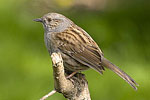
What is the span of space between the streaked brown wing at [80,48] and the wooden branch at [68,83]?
19cm

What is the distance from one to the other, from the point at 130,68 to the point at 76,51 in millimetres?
2247

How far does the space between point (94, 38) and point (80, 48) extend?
2504 mm

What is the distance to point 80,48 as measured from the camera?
4.61 meters

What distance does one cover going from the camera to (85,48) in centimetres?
461

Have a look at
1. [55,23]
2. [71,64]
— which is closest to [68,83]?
[71,64]

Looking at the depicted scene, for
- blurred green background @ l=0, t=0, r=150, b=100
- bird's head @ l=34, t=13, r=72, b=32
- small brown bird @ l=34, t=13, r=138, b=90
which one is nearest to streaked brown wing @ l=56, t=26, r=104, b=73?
small brown bird @ l=34, t=13, r=138, b=90

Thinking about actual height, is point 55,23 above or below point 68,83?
above

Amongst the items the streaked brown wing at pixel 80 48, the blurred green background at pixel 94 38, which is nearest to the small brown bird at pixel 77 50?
the streaked brown wing at pixel 80 48

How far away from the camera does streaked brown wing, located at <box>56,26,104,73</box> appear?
455cm

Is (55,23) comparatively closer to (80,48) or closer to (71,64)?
(80,48)

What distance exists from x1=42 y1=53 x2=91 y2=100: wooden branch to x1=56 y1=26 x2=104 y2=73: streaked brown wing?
0.19 meters

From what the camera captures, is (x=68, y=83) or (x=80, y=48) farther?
(x=80, y=48)

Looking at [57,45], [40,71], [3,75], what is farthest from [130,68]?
[57,45]

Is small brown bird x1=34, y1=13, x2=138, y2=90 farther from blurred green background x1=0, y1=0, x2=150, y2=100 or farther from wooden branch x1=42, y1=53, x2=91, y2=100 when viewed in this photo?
blurred green background x1=0, y1=0, x2=150, y2=100
